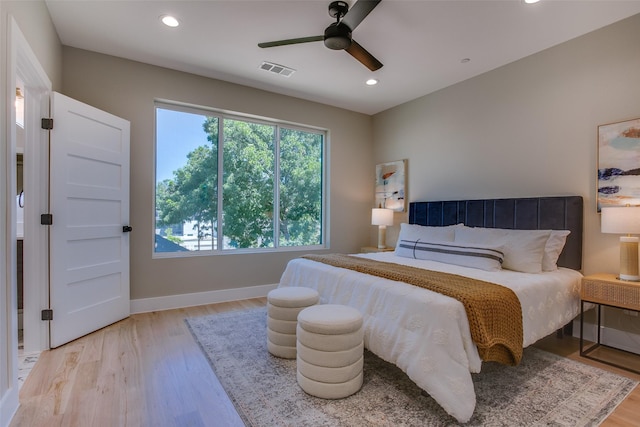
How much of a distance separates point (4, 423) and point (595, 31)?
520 cm

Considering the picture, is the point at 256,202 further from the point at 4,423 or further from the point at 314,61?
the point at 4,423

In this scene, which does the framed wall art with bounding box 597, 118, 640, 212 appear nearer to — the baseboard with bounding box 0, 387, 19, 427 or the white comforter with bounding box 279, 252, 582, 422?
the white comforter with bounding box 279, 252, 582, 422

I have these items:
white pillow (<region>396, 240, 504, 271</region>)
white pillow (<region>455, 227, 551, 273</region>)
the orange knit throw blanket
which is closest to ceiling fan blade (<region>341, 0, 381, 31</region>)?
the orange knit throw blanket

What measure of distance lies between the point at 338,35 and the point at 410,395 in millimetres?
2549

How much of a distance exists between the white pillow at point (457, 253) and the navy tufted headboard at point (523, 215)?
68cm

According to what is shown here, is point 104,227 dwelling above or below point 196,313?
above

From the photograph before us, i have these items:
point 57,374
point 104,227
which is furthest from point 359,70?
point 57,374

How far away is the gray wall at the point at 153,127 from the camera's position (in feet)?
11.4

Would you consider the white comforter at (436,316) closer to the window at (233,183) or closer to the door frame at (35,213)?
the window at (233,183)

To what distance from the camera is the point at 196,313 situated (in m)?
3.70

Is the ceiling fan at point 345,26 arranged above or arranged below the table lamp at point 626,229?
above

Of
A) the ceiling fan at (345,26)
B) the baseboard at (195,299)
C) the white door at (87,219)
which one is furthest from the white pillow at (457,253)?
the white door at (87,219)

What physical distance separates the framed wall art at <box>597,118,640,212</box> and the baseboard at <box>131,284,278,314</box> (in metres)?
3.90

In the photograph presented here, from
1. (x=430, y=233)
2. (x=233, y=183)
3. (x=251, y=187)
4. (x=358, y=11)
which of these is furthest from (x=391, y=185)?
(x=358, y=11)
